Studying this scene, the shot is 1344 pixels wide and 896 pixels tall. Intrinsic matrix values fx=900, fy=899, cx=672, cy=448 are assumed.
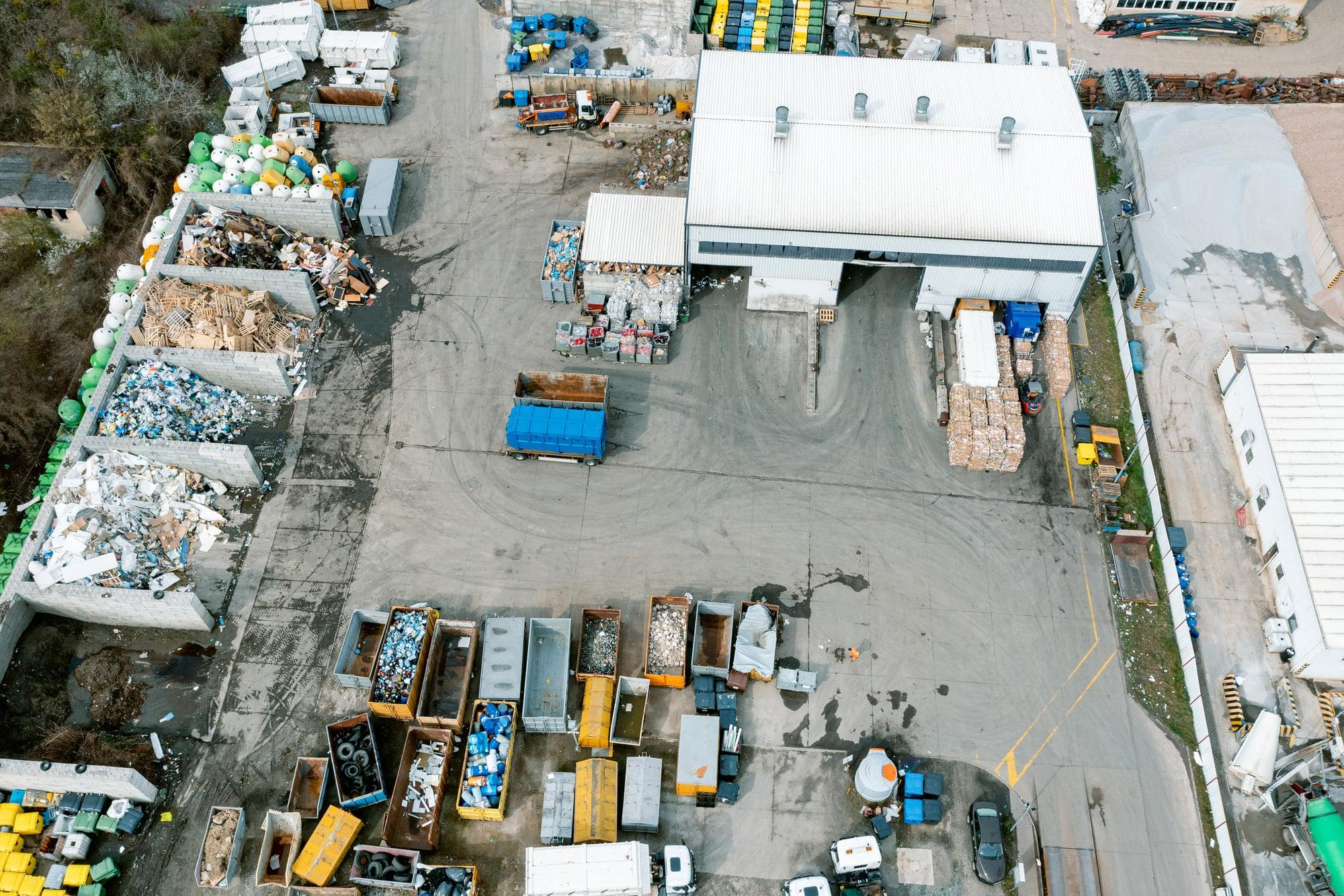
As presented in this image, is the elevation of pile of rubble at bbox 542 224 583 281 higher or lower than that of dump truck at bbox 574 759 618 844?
higher

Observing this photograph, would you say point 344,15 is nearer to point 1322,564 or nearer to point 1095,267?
point 1095,267

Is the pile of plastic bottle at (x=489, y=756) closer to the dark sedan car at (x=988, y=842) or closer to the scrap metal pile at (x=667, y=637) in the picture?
the scrap metal pile at (x=667, y=637)

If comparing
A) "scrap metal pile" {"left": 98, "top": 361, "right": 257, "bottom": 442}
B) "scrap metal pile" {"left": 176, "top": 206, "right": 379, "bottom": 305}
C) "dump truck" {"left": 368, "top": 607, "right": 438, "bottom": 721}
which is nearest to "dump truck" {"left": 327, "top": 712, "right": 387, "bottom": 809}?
"dump truck" {"left": 368, "top": 607, "right": 438, "bottom": 721}

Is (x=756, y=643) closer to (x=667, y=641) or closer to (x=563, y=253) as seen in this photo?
(x=667, y=641)

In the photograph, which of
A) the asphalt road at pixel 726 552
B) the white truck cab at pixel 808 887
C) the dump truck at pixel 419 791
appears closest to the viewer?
the white truck cab at pixel 808 887

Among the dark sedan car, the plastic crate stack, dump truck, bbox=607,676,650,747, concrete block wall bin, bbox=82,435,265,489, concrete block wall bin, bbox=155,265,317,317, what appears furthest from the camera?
the plastic crate stack

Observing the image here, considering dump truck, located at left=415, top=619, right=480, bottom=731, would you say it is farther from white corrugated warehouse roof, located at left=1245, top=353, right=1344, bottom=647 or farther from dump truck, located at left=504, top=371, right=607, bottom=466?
white corrugated warehouse roof, located at left=1245, top=353, right=1344, bottom=647

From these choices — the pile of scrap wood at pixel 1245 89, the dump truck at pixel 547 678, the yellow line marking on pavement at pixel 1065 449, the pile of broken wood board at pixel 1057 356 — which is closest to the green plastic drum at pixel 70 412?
the dump truck at pixel 547 678
